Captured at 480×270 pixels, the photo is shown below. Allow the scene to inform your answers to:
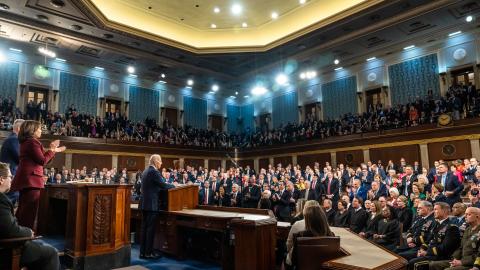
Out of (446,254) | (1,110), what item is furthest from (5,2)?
(446,254)

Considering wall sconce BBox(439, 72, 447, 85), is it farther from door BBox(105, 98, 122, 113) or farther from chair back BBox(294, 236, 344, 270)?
door BBox(105, 98, 122, 113)

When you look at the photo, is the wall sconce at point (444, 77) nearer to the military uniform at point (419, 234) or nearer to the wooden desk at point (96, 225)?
the military uniform at point (419, 234)

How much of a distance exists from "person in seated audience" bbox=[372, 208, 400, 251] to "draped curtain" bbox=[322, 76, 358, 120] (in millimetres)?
11159

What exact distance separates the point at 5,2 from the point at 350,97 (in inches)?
552

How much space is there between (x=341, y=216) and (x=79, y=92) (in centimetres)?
1404

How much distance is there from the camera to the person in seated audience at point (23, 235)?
2.21 m

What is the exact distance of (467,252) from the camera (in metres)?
3.55

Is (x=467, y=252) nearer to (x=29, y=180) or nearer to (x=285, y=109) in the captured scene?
(x=29, y=180)

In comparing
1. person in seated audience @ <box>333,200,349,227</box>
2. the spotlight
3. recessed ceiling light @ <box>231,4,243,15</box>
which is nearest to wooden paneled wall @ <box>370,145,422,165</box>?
person in seated audience @ <box>333,200,349,227</box>

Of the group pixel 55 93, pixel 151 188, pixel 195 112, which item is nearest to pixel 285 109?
pixel 195 112

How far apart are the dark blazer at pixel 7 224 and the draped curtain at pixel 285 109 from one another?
16.5 m

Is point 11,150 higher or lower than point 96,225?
higher

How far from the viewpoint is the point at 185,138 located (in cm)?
1702

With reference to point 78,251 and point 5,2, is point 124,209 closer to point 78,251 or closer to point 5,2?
point 78,251
